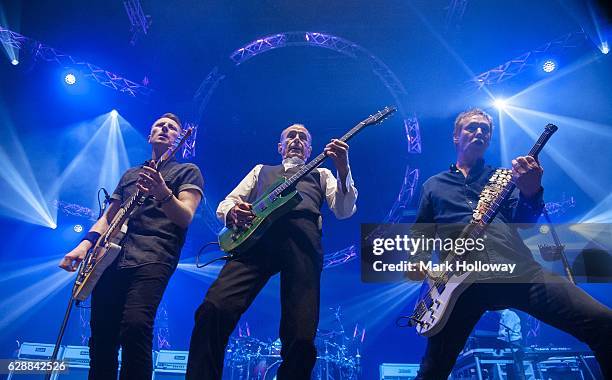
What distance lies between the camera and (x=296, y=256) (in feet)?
9.80

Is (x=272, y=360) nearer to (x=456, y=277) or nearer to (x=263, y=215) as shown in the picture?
(x=263, y=215)

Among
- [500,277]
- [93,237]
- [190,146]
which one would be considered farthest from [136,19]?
[500,277]

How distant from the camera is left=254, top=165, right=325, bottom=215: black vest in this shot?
3318 mm

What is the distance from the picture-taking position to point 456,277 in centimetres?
293

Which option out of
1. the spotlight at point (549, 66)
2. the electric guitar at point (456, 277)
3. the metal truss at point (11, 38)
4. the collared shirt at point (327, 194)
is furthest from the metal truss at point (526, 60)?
the metal truss at point (11, 38)

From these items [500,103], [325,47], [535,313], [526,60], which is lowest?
[535,313]

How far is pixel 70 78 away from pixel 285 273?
6.78 m

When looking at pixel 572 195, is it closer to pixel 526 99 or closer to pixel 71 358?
pixel 526 99

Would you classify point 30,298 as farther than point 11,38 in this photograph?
Yes

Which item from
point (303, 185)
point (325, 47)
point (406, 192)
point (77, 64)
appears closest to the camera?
point (303, 185)

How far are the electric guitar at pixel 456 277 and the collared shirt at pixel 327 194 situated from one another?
83 cm

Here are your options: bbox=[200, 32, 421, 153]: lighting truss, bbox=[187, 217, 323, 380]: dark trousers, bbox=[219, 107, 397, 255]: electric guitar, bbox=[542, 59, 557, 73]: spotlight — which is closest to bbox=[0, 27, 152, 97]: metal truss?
bbox=[200, 32, 421, 153]: lighting truss

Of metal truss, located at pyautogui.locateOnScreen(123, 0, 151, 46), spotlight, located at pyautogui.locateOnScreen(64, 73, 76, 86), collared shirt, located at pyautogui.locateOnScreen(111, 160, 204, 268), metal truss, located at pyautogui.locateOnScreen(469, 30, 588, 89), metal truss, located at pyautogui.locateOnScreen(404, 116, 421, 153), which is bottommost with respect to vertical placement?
collared shirt, located at pyautogui.locateOnScreen(111, 160, 204, 268)

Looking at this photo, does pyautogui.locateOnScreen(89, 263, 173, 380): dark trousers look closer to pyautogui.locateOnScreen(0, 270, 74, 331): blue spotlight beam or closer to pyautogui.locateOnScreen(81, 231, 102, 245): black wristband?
pyautogui.locateOnScreen(81, 231, 102, 245): black wristband
